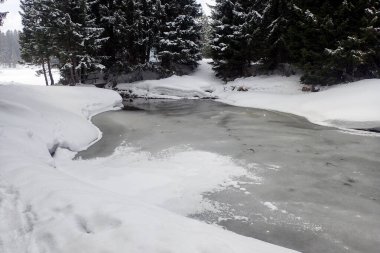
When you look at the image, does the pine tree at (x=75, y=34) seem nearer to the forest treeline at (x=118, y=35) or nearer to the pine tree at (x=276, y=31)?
the forest treeline at (x=118, y=35)

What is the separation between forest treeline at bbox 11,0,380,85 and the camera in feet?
59.4

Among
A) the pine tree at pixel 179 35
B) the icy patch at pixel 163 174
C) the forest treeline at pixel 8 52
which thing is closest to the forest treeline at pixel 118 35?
the pine tree at pixel 179 35

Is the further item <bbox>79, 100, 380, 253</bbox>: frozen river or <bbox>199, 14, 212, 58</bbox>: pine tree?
<bbox>199, 14, 212, 58</bbox>: pine tree

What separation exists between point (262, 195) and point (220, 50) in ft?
74.0

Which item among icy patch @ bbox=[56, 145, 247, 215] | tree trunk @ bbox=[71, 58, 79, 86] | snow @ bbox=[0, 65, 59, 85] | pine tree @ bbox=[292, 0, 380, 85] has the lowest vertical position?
icy patch @ bbox=[56, 145, 247, 215]

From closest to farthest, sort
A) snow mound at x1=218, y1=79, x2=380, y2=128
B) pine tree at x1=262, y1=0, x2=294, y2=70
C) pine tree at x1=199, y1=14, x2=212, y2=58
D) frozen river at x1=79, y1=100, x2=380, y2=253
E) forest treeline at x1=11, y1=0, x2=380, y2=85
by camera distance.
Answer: frozen river at x1=79, y1=100, x2=380, y2=253 → snow mound at x1=218, y1=79, x2=380, y2=128 → forest treeline at x1=11, y1=0, x2=380, y2=85 → pine tree at x1=262, y1=0, x2=294, y2=70 → pine tree at x1=199, y1=14, x2=212, y2=58

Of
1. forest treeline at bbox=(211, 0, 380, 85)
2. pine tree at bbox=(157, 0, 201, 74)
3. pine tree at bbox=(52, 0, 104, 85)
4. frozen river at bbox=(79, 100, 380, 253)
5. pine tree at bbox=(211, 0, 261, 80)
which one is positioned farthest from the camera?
pine tree at bbox=(157, 0, 201, 74)

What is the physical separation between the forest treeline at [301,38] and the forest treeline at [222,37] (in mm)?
54

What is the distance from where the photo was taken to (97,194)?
15.9 feet

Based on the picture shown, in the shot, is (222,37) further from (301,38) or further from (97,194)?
(97,194)

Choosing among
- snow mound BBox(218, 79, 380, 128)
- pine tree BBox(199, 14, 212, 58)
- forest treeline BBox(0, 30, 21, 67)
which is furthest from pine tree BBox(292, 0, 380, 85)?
forest treeline BBox(0, 30, 21, 67)

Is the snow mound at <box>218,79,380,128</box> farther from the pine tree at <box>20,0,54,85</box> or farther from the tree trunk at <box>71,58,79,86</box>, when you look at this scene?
the pine tree at <box>20,0,54,85</box>

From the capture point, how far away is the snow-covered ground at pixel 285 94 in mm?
13844

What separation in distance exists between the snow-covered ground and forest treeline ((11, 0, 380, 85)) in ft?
4.77
